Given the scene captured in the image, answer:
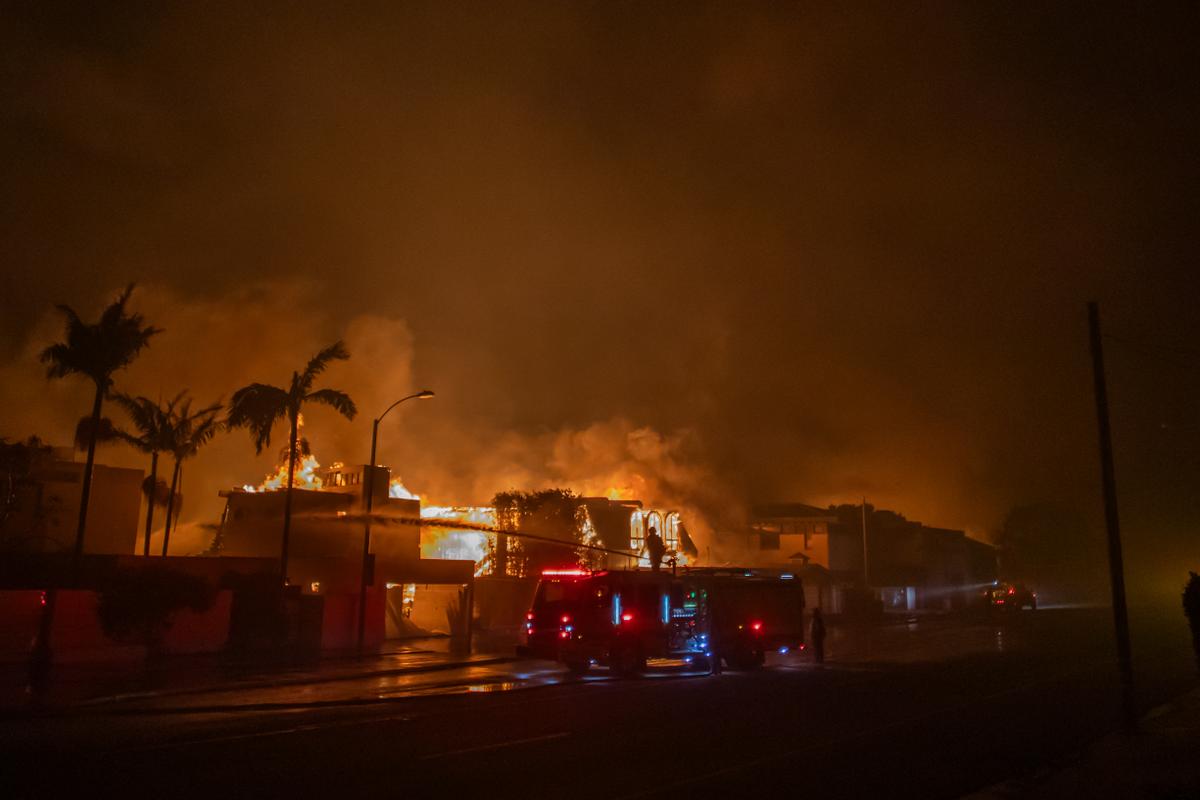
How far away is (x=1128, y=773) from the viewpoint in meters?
9.86

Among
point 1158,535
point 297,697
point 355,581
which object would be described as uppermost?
point 1158,535

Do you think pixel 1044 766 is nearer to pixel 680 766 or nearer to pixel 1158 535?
pixel 680 766

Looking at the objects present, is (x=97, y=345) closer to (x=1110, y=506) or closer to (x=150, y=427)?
(x=150, y=427)

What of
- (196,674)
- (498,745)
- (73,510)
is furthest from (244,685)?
(73,510)

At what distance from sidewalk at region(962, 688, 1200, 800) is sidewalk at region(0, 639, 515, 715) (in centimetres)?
1522

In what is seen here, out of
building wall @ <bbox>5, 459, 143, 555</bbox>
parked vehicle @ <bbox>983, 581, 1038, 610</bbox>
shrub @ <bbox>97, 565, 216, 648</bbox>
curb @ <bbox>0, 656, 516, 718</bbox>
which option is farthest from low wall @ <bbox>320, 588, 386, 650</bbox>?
parked vehicle @ <bbox>983, 581, 1038, 610</bbox>

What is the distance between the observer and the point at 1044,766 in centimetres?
1065

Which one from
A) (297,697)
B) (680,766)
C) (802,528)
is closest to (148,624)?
(297,697)

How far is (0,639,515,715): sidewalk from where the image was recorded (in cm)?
1789

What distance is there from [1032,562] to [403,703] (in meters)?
84.7

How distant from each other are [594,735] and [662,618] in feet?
32.1

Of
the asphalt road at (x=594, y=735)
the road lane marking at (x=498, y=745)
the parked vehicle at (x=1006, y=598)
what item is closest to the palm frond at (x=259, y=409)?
the asphalt road at (x=594, y=735)

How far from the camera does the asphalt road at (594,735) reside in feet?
31.3

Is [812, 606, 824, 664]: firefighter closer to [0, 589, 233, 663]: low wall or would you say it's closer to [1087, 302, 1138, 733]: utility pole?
[1087, 302, 1138, 733]: utility pole
